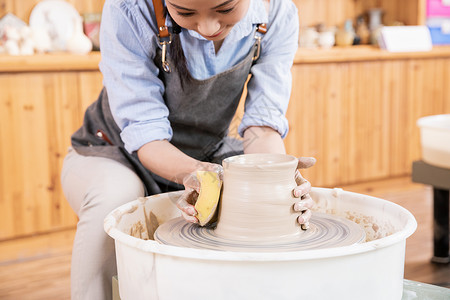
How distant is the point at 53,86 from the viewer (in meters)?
2.33

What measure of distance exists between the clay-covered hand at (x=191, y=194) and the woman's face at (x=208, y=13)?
10.0 inches

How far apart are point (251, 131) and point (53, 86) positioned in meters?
1.35

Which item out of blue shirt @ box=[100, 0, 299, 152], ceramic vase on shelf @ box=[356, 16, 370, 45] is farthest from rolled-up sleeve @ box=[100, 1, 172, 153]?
ceramic vase on shelf @ box=[356, 16, 370, 45]

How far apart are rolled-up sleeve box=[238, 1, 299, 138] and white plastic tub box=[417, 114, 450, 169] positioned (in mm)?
811

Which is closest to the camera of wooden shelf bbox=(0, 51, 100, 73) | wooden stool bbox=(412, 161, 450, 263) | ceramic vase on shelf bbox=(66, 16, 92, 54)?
wooden stool bbox=(412, 161, 450, 263)

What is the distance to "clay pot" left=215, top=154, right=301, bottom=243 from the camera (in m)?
0.89

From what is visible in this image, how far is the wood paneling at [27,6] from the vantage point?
8.01 feet

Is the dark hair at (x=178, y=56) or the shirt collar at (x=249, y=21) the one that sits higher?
the shirt collar at (x=249, y=21)

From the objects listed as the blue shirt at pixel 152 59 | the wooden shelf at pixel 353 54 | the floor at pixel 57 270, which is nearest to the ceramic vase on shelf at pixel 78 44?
the floor at pixel 57 270

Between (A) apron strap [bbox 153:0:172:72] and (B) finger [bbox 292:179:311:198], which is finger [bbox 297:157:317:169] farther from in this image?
(A) apron strap [bbox 153:0:172:72]

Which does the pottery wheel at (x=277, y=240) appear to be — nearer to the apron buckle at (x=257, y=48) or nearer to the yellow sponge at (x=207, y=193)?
the yellow sponge at (x=207, y=193)

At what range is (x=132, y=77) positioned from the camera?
3.72 ft

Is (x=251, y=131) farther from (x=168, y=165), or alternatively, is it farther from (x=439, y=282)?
(x=439, y=282)

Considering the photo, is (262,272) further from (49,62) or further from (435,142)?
(49,62)
